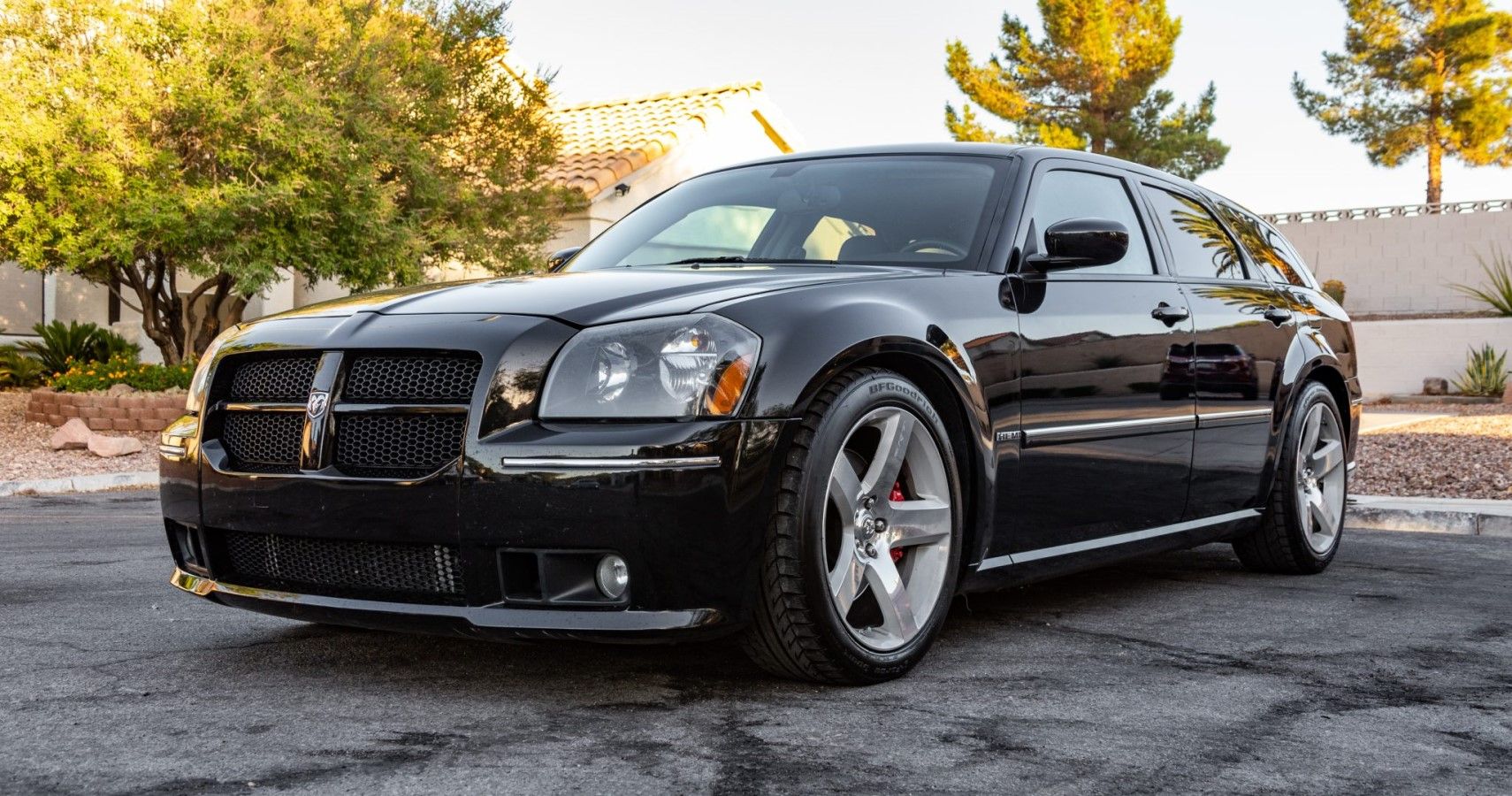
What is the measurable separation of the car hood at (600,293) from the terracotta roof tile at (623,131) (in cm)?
1522

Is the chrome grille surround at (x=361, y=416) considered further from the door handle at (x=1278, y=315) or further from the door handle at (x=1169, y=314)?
the door handle at (x=1278, y=315)

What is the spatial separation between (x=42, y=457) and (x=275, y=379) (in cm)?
961

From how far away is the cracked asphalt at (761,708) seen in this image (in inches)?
113

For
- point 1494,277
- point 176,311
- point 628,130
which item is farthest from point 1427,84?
point 176,311

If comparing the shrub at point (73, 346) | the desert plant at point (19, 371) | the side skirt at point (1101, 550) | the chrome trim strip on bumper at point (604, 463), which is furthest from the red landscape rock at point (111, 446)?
the chrome trim strip on bumper at point (604, 463)

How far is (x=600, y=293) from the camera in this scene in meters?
3.69

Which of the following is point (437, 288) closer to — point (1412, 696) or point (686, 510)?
point (686, 510)

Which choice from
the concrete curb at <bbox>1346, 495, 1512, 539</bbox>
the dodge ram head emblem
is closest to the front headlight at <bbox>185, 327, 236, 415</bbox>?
the dodge ram head emblem

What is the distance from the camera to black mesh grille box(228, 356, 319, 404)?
3600 millimetres

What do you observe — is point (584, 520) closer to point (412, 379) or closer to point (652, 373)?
point (652, 373)

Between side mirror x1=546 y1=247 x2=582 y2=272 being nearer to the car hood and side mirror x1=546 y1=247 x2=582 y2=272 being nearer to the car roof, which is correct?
the car roof

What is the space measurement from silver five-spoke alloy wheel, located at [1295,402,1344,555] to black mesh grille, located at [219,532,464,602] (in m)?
3.78

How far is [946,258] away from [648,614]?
1589 mm

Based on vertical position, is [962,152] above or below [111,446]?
above
